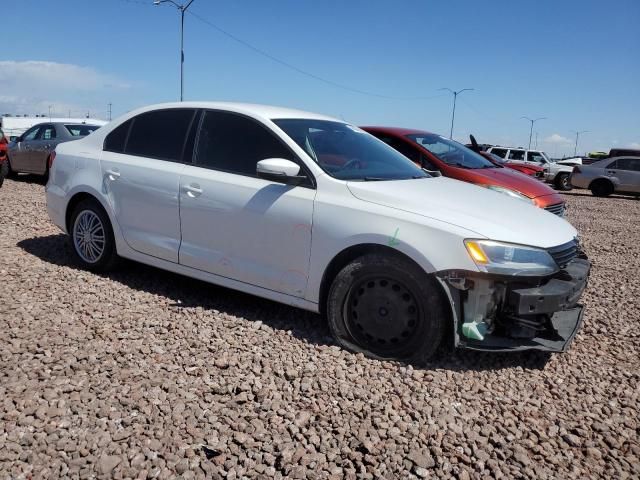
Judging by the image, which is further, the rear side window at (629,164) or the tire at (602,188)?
the tire at (602,188)

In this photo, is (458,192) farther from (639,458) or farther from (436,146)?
(436,146)

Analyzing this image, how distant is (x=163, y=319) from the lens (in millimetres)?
4320

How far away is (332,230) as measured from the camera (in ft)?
12.5

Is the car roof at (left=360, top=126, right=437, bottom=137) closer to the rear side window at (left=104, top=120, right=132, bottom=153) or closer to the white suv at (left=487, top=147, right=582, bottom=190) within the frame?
the rear side window at (left=104, top=120, right=132, bottom=153)

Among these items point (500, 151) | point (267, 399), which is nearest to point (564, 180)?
point (500, 151)

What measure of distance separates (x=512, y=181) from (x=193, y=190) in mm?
4855

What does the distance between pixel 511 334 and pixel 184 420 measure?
203 cm

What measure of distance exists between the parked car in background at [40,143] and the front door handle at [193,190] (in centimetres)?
949

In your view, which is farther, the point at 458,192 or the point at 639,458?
the point at 458,192

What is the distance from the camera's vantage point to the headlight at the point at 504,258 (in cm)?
338

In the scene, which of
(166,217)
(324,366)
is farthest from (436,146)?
(324,366)

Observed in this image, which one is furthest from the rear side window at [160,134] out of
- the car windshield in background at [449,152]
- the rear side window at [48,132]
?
the rear side window at [48,132]

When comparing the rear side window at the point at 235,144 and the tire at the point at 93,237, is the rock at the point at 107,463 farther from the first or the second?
the tire at the point at 93,237

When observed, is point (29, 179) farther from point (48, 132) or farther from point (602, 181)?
point (602, 181)
